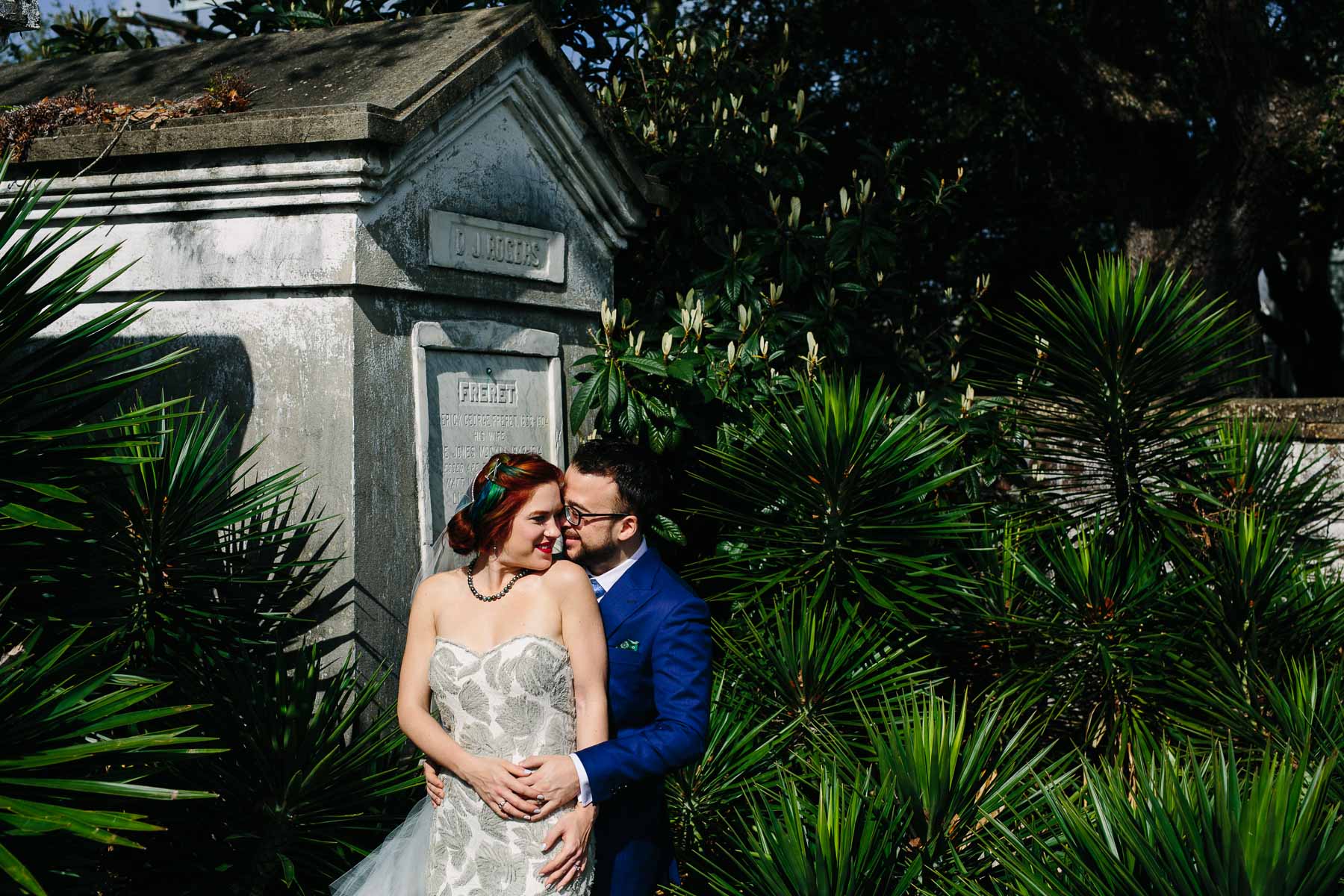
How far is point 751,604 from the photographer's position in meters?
5.60

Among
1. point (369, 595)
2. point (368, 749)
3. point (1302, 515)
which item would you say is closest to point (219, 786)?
point (368, 749)

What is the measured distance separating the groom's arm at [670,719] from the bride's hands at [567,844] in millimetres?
61

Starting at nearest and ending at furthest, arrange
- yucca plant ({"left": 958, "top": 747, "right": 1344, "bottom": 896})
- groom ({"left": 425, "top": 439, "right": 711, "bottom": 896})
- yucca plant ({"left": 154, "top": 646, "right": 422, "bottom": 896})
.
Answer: yucca plant ({"left": 958, "top": 747, "right": 1344, "bottom": 896}) < groom ({"left": 425, "top": 439, "right": 711, "bottom": 896}) < yucca plant ({"left": 154, "top": 646, "right": 422, "bottom": 896})

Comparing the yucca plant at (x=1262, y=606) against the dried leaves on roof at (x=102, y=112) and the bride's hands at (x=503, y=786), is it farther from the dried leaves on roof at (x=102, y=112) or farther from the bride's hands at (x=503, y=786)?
the dried leaves on roof at (x=102, y=112)

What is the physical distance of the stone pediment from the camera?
14.9ft

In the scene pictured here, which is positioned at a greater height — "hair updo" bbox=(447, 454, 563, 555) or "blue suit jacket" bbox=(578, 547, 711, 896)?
"hair updo" bbox=(447, 454, 563, 555)

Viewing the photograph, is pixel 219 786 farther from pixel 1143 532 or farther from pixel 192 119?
pixel 1143 532

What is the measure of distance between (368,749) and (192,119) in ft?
7.87

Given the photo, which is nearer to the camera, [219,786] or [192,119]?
[219,786]

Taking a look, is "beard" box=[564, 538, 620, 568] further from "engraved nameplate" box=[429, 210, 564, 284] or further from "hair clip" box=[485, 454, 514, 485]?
"engraved nameplate" box=[429, 210, 564, 284]

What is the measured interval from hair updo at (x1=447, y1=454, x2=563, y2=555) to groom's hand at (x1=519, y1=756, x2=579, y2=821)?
0.53 m

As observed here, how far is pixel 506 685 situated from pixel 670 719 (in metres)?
0.39

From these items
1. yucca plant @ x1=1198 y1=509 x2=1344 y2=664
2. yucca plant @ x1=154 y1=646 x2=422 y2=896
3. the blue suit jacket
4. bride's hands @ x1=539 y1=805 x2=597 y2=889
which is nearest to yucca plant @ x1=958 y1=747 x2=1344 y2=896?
the blue suit jacket

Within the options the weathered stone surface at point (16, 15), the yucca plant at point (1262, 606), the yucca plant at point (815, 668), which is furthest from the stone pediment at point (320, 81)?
the yucca plant at point (1262, 606)
